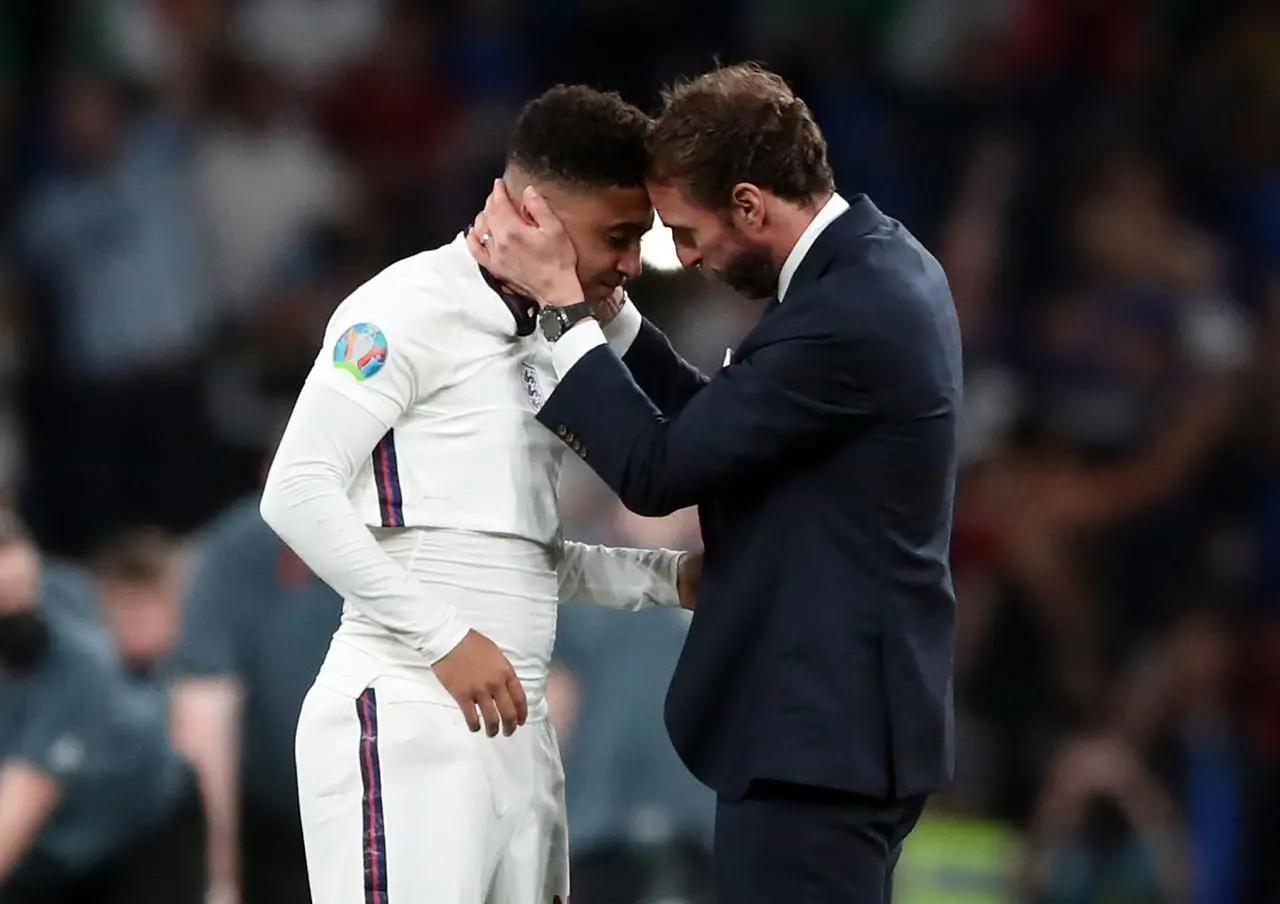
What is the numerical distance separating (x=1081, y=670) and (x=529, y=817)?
348 cm

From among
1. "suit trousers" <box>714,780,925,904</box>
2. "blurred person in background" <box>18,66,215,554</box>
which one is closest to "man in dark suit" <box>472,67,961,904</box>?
"suit trousers" <box>714,780,925,904</box>

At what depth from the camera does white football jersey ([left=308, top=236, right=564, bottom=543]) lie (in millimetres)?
2850

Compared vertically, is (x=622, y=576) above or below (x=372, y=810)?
above

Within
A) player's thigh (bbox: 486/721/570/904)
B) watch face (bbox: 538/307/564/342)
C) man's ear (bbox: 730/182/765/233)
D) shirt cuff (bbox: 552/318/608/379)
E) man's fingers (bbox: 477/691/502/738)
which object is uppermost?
man's ear (bbox: 730/182/765/233)

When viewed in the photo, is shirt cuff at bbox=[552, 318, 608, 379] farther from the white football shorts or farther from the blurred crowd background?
the blurred crowd background

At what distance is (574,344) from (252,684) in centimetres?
230

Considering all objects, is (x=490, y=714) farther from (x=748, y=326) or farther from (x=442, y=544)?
(x=748, y=326)

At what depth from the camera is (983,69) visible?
287 inches

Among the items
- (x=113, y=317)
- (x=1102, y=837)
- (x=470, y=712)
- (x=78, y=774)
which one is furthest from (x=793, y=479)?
(x=113, y=317)

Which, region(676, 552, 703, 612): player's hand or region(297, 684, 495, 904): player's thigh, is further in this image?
region(676, 552, 703, 612): player's hand

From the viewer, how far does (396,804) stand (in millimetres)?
2852

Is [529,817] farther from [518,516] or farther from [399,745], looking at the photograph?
[518,516]

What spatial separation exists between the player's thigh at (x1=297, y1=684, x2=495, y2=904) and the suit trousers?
0.33 metres

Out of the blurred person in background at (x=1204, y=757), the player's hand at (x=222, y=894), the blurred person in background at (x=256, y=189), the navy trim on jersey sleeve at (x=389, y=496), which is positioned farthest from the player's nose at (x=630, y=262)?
the blurred person in background at (x=256, y=189)
